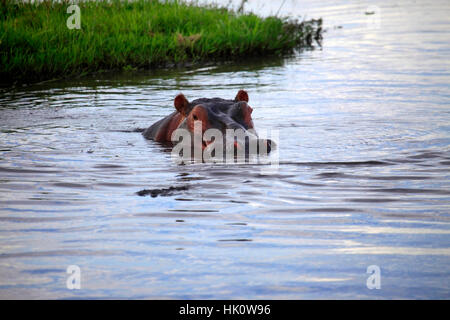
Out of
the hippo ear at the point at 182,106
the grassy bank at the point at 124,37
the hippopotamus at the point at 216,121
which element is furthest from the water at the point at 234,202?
the grassy bank at the point at 124,37

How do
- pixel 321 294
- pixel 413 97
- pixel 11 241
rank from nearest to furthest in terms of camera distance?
pixel 321 294 < pixel 11 241 < pixel 413 97

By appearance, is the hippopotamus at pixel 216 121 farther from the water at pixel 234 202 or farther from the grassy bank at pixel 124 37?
the grassy bank at pixel 124 37

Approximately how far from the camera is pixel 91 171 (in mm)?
5891

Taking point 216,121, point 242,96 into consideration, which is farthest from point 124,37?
point 216,121

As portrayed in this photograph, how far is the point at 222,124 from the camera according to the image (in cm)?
639

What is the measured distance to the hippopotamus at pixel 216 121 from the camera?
6070mm

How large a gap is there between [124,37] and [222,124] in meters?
7.33

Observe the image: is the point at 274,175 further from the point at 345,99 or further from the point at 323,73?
the point at 323,73

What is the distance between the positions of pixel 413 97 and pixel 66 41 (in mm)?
6597

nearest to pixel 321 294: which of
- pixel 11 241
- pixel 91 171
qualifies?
pixel 11 241

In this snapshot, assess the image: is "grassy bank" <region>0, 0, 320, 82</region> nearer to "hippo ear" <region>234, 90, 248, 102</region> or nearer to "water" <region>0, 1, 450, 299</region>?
"water" <region>0, 1, 450, 299</region>

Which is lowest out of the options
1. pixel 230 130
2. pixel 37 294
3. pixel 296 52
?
pixel 37 294

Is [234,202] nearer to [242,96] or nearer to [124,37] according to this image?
[242,96]

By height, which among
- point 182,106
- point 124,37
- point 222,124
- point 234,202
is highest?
point 124,37
